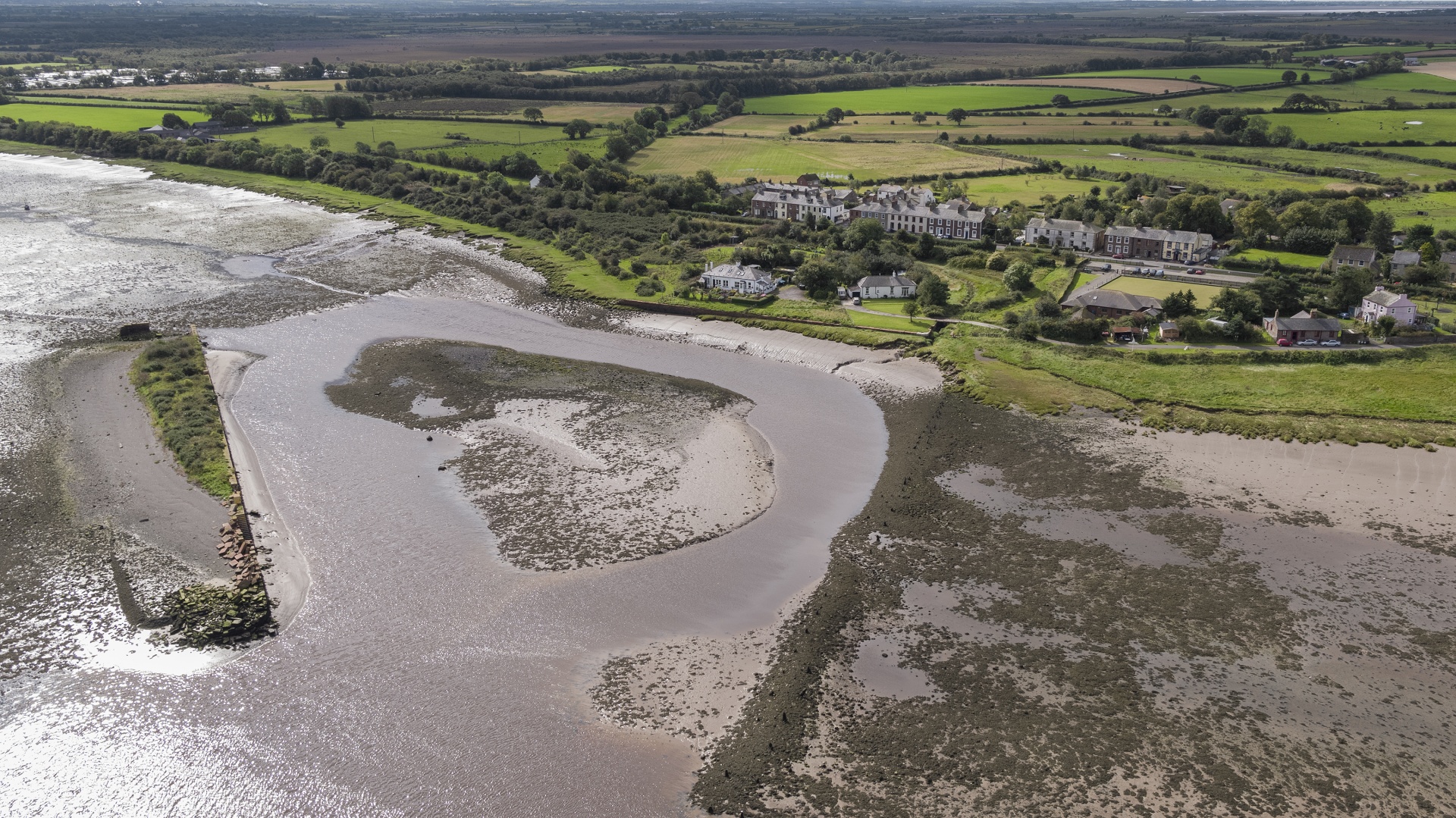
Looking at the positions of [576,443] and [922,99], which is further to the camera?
[922,99]

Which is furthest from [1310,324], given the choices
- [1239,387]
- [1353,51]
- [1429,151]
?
[1353,51]

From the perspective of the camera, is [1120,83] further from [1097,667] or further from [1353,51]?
[1097,667]

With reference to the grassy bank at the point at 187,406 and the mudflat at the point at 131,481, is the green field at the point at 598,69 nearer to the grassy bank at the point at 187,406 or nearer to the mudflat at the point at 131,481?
the grassy bank at the point at 187,406

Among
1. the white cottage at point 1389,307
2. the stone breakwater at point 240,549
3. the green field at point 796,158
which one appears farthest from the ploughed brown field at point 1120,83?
the stone breakwater at point 240,549

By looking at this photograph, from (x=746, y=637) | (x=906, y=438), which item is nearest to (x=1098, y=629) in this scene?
(x=746, y=637)

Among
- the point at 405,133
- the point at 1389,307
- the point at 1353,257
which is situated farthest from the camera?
the point at 405,133

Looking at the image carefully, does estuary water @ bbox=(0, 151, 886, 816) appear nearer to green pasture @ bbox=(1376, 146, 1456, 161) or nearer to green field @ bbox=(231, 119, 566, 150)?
green field @ bbox=(231, 119, 566, 150)

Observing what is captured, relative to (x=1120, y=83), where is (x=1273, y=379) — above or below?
below

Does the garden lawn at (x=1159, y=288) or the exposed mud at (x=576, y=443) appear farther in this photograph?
the garden lawn at (x=1159, y=288)
